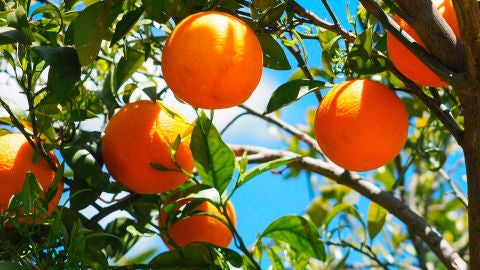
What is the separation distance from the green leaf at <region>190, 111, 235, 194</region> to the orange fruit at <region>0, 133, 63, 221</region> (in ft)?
0.74

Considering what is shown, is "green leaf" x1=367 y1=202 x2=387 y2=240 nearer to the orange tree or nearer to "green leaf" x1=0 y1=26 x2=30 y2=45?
the orange tree

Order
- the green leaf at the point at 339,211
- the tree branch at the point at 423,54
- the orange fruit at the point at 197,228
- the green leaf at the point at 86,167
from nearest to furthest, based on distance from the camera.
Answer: the tree branch at the point at 423,54 < the green leaf at the point at 86,167 < the orange fruit at the point at 197,228 < the green leaf at the point at 339,211

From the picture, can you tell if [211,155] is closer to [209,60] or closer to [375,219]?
[209,60]

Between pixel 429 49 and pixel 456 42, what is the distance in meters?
0.03

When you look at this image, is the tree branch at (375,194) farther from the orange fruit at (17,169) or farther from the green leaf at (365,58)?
the orange fruit at (17,169)

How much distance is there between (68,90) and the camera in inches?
41.8

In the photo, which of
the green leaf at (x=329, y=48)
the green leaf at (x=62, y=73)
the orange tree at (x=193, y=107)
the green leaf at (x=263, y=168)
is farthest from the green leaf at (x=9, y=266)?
the green leaf at (x=329, y=48)

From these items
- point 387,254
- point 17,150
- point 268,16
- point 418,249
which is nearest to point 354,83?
point 268,16

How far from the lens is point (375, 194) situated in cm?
150

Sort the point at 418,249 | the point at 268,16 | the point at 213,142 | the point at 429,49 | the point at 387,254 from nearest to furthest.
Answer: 1. the point at 429,49
2. the point at 268,16
3. the point at 213,142
4. the point at 418,249
5. the point at 387,254

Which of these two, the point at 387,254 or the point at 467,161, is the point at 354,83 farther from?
the point at 387,254

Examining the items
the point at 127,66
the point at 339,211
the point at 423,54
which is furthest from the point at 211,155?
the point at 339,211

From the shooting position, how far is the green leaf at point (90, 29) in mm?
984

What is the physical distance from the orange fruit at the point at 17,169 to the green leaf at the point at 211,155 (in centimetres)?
23
